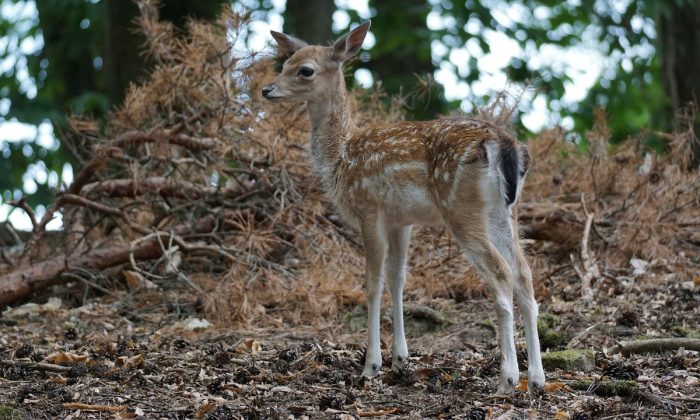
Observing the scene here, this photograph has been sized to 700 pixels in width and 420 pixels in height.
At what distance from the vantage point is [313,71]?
21.7ft

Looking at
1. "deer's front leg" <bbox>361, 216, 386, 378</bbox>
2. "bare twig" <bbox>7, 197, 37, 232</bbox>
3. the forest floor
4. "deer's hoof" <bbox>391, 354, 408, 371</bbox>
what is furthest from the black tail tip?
"bare twig" <bbox>7, 197, 37, 232</bbox>

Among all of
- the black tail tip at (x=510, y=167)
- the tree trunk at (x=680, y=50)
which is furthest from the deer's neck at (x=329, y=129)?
the tree trunk at (x=680, y=50)

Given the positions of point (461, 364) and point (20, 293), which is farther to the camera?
point (20, 293)

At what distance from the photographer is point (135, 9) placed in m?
11.4

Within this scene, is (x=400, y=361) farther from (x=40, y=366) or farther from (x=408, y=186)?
(x=40, y=366)

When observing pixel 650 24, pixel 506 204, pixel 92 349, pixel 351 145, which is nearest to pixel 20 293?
pixel 92 349

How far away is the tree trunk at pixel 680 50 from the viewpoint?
485 inches

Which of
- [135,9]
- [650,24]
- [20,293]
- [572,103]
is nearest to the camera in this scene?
[20,293]

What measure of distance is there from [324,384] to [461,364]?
3.14 feet

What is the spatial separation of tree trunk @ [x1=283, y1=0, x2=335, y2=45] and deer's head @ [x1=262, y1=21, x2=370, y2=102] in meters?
Answer: 5.75

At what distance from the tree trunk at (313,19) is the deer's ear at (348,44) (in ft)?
18.8

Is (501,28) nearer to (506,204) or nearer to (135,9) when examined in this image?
(135,9)

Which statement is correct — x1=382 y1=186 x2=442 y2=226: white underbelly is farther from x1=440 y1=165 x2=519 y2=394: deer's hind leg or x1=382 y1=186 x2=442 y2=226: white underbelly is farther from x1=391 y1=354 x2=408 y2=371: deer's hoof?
x1=391 y1=354 x2=408 y2=371: deer's hoof

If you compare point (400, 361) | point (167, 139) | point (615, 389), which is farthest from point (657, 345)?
point (167, 139)
